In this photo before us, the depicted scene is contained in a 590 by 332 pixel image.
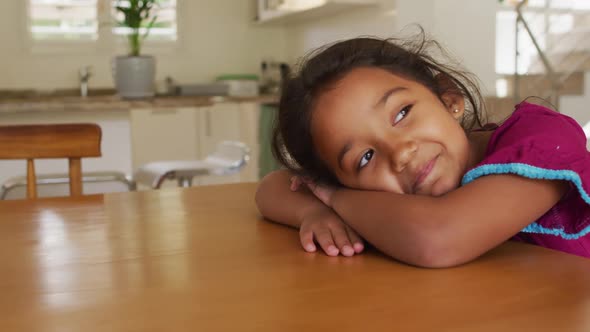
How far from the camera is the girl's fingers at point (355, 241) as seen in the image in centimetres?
70

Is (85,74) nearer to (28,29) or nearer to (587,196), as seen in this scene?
(28,29)

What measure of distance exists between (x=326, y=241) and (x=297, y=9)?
3.53 meters

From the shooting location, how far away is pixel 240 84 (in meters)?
4.41

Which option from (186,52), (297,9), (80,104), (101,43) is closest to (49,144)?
(80,104)

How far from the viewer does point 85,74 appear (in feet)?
14.6

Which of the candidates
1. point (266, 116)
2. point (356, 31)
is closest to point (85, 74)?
point (266, 116)

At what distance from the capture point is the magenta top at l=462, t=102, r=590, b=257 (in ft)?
2.23

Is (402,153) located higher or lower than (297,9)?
lower

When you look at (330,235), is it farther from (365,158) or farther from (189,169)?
(189,169)

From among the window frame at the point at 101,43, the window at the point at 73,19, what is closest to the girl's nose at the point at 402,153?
the window at the point at 73,19

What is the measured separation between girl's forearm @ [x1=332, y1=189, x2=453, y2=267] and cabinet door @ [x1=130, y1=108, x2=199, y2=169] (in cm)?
300

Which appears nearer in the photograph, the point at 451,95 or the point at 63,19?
the point at 451,95

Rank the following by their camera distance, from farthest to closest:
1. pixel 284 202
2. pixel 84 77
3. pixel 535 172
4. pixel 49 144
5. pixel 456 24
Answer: pixel 84 77
pixel 456 24
pixel 49 144
pixel 284 202
pixel 535 172

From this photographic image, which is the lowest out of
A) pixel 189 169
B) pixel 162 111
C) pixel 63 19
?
pixel 189 169
